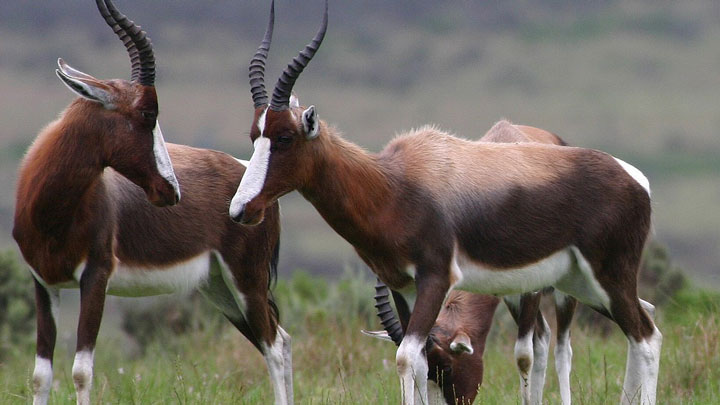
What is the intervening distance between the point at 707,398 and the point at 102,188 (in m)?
5.27

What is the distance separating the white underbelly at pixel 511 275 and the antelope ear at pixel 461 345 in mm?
761

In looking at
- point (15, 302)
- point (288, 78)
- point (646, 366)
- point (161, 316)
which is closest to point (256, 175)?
point (288, 78)

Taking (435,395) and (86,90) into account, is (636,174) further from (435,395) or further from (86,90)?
(86,90)

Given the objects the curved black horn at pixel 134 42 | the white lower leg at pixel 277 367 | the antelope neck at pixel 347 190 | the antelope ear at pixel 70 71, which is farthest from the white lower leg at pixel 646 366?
the antelope ear at pixel 70 71

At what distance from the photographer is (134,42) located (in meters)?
8.57

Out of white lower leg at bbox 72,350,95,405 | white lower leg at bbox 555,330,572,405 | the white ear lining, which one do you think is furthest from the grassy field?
the white ear lining

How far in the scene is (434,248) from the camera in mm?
8039

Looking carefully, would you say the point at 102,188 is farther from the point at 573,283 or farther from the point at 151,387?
the point at 573,283

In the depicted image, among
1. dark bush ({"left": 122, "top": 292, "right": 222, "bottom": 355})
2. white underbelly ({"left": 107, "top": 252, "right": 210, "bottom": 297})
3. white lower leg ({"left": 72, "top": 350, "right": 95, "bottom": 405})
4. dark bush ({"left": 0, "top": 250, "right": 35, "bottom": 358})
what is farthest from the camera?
dark bush ({"left": 122, "top": 292, "right": 222, "bottom": 355})

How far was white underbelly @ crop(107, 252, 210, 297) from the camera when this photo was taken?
9.12 meters

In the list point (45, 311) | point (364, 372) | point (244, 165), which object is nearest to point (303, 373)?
point (364, 372)

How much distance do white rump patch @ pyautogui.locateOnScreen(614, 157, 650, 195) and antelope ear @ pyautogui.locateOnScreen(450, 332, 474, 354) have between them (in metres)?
1.82

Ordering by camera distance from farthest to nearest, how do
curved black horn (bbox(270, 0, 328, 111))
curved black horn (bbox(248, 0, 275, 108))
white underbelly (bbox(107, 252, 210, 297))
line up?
1. white underbelly (bbox(107, 252, 210, 297))
2. curved black horn (bbox(248, 0, 275, 108))
3. curved black horn (bbox(270, 0, 328, 111))

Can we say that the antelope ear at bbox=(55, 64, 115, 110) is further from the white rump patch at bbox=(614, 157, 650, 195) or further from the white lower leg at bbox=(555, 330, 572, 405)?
the white lower leg at bbox=(555, 330, 572, 405)
